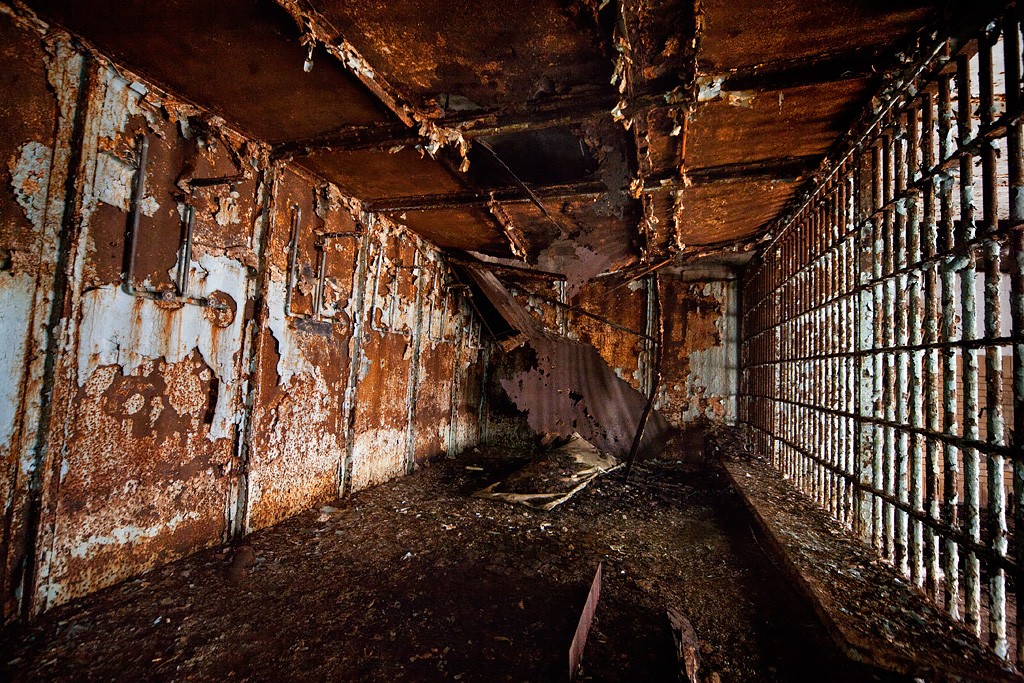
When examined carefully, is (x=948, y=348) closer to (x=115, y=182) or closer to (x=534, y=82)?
A: (x=534, y=82)

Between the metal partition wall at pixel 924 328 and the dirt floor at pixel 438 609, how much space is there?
2.11ft

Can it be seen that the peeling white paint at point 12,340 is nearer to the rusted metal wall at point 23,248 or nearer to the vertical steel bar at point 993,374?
the rusted metal wall at point 23,248

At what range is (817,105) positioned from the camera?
223cm

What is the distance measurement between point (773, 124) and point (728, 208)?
1.24 metres

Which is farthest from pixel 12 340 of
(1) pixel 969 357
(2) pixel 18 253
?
(1) pixel 969 357

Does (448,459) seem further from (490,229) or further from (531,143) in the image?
(531,143)

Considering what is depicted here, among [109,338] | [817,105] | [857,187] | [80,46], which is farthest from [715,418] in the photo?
[80,46]

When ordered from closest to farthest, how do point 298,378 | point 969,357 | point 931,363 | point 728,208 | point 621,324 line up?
point 969,357, point 931,363, point 298,378, point 728,208, point 621,324

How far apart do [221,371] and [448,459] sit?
318 cm

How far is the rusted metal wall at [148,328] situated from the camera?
190 centimetres

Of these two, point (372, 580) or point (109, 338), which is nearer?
point (109, 338)

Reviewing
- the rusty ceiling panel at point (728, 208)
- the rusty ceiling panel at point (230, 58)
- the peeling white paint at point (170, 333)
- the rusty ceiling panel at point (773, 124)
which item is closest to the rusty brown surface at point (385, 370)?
the peeling white paint at point (170, 333)

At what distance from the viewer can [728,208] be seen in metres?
3.60

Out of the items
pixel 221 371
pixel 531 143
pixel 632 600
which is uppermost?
pixel 531 143
